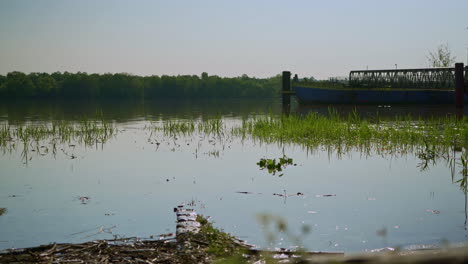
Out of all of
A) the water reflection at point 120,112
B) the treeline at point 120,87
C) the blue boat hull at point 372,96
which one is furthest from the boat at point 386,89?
the treeline at point 120,87

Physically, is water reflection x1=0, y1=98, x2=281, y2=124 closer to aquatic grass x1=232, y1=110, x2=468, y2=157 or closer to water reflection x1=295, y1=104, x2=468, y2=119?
aquatic grass x1=232, y1=110, x2=468, y2=157

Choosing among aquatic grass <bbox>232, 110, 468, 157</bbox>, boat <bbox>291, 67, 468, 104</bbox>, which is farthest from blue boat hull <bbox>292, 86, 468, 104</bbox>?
aquatic grass <bbox>232, 110, 468, 157</bbox>

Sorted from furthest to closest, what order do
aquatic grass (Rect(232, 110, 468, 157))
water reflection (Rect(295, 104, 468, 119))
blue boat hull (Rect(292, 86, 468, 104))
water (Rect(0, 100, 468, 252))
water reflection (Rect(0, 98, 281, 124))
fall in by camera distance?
blue boat hull (Rect(292, 86, 468, 104)) → water reflection (Rect(0, 98, 281, 124)) → water reflection (Rect(295, 104, 468, 119)) → aquatic grass (Rect(232, 110, 468, 157)) → water (Rect(0, 100, 468, 252))

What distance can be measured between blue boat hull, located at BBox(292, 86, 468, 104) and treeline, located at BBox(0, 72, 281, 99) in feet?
268

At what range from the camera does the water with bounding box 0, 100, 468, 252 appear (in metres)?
7.36

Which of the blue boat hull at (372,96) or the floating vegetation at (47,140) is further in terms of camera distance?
the blue boat hull at (372,96)

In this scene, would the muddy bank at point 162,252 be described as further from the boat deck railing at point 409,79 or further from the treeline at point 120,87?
the treeline at point 120,87

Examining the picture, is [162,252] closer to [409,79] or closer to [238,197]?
[238,197]

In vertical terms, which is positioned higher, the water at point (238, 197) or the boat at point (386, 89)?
the boat at point (386, 89)

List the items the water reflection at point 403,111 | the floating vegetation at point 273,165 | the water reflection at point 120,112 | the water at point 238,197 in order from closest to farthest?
the water at point 238,197 < the floating vegetation at point 273,165 < the water reflection at point 403,111 < the water reflection at point 120,112

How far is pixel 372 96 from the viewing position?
159 ft

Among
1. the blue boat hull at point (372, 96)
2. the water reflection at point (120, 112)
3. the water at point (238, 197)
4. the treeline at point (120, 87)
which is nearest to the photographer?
the water at point (238, 197)

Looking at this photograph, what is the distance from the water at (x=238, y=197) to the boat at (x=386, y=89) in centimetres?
3247

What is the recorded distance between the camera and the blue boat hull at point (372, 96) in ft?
145
